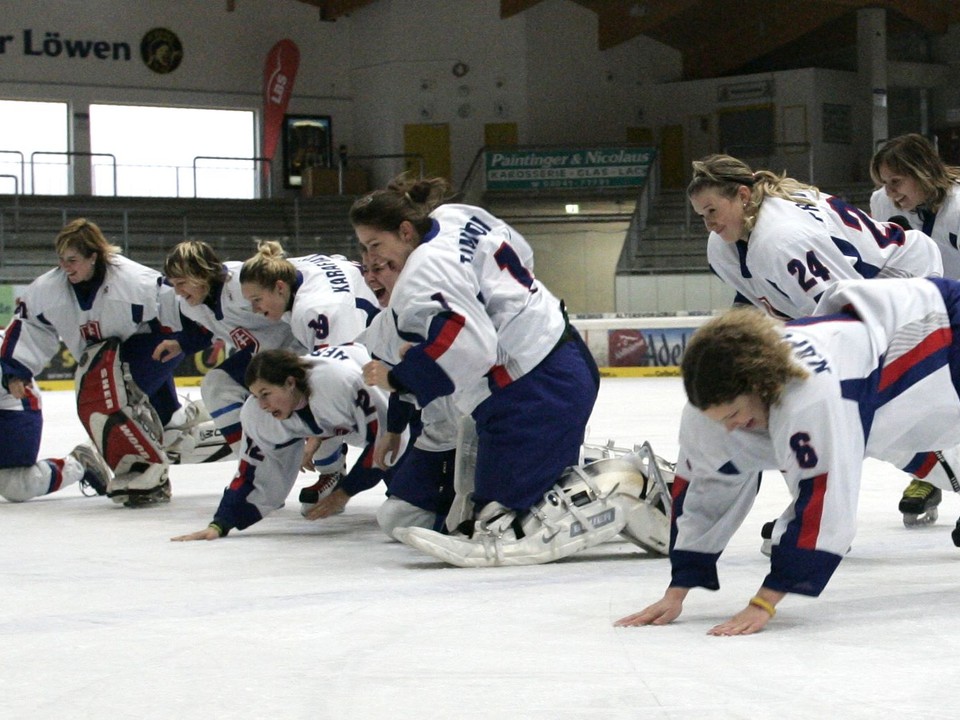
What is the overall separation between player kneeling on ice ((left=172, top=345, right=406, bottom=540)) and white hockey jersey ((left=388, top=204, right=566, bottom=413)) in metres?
0.70

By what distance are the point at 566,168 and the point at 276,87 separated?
15.2ft

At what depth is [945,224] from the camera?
4660 mm

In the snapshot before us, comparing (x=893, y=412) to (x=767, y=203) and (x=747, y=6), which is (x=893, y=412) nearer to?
(x=767, y=203)

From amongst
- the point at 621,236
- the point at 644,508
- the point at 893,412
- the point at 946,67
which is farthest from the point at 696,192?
the point at 946,67

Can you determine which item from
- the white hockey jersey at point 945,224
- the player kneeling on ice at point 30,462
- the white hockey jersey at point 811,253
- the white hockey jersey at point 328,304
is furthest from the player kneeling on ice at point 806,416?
the player kneeling on ice at point 30,462

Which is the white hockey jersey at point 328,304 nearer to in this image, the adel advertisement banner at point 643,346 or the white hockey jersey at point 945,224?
the white hockey jersey at point 945,224

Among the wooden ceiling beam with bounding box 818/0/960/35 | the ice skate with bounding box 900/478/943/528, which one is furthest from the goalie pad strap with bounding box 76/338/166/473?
the wooden ceiling beam with bounding box 818/0/960/35

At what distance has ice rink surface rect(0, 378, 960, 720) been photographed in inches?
87.5

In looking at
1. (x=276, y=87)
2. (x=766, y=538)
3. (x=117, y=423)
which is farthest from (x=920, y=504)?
(x=276, y=87)

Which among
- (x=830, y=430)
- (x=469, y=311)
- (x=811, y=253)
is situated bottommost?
(x=830, y=430)

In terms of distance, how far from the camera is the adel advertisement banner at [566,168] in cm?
2039

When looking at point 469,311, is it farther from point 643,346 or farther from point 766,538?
point 643,346

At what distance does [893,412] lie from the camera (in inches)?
113

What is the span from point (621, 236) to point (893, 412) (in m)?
17.3
